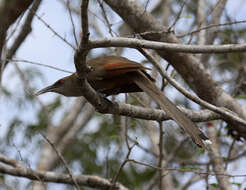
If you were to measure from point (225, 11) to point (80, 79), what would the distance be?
3953mm

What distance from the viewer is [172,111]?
9.87 feet

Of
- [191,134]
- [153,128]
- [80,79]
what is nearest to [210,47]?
[191,134]

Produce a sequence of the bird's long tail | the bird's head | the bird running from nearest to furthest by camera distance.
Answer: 1. the bird's long tail
2. the bird
3. the bird's head

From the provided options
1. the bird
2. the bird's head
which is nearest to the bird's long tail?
the bird

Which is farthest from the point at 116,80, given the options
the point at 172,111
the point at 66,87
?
the point at 172,111

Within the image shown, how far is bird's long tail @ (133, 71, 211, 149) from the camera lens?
Answer: 2775 mm

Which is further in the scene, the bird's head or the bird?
the bird's head

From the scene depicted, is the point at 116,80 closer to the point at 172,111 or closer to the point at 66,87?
the point at 66,87

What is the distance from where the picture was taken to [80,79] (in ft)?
9.14

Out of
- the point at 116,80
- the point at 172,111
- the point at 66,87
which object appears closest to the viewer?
the point at 172,111

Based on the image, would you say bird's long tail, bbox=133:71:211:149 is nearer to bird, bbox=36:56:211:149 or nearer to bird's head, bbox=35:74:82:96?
bird, bbox=36:56:211:149

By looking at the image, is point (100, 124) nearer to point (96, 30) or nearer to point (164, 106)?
point (96, 30)

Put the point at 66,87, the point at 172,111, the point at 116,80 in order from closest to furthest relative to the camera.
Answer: the point at 172,111 < the point at 116,80 < the point at 66,87


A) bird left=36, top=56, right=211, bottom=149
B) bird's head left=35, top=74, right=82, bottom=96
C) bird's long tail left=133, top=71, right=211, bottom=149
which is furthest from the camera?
bird's head left=35, top=74, right=82, bottom=96
